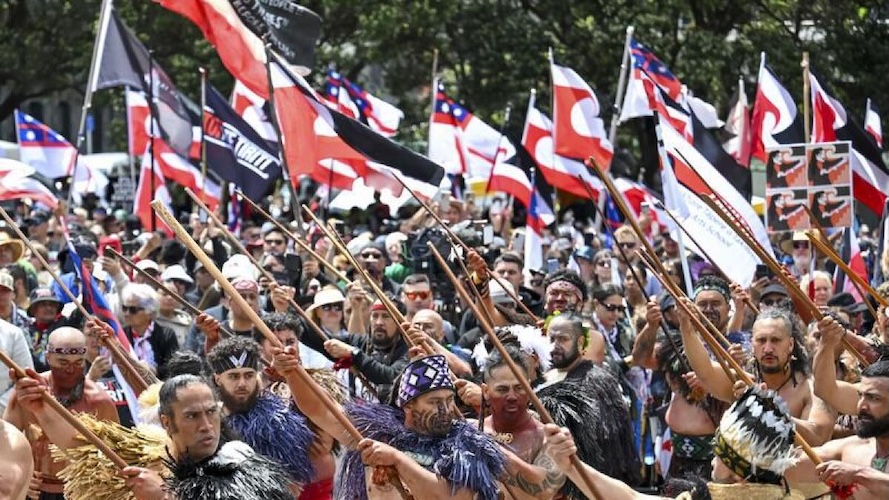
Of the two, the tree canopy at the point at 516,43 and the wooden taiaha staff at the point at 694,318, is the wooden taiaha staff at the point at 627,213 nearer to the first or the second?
the wooden taiaha staff at the point at 694,318

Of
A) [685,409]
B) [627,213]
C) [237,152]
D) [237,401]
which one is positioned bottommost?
[685,409]

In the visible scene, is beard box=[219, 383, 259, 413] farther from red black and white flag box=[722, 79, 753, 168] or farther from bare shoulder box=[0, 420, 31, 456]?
red black and white flag box=[722, 79, 753, 168]

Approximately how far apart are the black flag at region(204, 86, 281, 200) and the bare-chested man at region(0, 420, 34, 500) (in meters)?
8.84

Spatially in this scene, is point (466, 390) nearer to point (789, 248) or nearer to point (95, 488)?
point (95, 488)

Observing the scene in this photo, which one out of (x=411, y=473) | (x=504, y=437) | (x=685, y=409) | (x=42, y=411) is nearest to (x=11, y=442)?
(x=42, y=411)

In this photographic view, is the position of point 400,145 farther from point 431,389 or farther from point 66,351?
point 431,389

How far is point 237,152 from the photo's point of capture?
16766mm

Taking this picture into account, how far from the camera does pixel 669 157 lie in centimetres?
1330

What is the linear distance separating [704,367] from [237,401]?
2.73 m

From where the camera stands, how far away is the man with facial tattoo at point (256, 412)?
29.7 ft

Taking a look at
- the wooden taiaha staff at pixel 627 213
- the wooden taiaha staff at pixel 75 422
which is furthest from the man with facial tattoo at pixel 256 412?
the wooden taiaha staff at pixel 627 213

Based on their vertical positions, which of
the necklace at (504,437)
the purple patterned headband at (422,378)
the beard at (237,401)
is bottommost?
the necklace at (504,437)

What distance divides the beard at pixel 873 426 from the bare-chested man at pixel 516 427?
1.37 m

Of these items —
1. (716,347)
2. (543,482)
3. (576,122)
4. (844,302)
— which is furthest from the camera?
(576,122)
